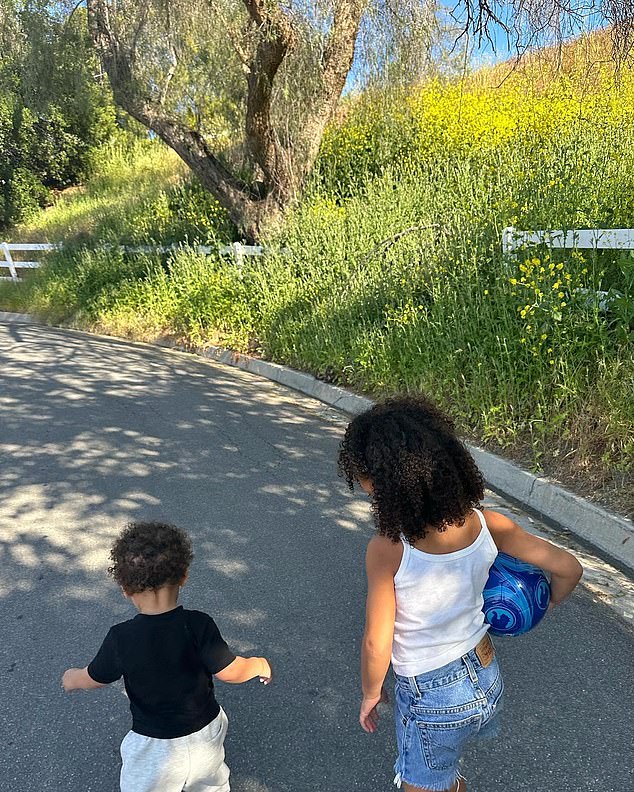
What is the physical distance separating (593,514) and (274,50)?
26.5 ft

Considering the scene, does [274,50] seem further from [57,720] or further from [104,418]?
[57,720]

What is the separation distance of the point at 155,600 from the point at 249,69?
9.53 metres

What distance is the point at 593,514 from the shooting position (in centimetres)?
375

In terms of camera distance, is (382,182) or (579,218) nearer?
(579,218)

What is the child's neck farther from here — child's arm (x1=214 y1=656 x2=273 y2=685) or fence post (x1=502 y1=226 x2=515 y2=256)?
fence post (x1=502 y1=226 x2=515 y2=256)

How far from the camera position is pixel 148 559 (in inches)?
72.4

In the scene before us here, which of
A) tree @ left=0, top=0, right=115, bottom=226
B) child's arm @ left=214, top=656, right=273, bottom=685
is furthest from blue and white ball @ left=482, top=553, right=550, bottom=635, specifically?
tree @ left=0, top=0, right=115, bottom=226

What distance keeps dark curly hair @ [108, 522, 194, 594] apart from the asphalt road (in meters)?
0.97

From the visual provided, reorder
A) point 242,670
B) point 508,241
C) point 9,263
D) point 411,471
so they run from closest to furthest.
A: point 411,471
point 242,670
point 508,241
point 9,263

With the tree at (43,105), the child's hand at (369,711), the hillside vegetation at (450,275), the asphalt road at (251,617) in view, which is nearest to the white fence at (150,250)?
the hillside vegetation at (450,275)

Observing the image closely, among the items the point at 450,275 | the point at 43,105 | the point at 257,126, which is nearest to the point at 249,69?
the point at 257,126

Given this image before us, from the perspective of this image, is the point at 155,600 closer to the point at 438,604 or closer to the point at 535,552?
the point at 438,604

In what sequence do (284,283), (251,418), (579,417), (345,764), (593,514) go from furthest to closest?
(284,283)
(251,418)
(579,417)
(593,514)
(345,764)

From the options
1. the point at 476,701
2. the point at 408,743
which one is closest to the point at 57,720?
the point at 408,743
